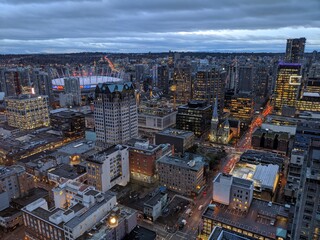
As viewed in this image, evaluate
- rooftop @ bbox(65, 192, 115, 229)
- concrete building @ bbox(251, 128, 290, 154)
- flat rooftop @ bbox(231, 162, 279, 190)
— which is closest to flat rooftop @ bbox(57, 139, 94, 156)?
rooftop @ bbox(65, 192, 115, 229)

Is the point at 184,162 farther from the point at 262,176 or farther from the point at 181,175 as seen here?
the point at 262,176

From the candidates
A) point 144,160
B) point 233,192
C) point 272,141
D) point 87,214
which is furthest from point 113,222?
point 272,141

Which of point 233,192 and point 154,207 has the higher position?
point 233,192

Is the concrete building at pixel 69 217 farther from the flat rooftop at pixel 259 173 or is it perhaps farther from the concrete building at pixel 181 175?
the flat rooftop at pixel 259 173

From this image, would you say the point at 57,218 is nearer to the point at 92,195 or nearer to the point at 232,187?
the point at 92,195

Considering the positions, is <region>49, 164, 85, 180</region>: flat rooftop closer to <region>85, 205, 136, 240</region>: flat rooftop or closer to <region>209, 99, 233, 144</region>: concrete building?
<region>85, 205, 136, 240</region>: flat rooftop

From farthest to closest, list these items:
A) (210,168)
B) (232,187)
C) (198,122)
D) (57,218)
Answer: (198,122) < (210,168) < (232,187) < (57,218)

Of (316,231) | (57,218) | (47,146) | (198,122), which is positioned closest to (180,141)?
(198,122)
